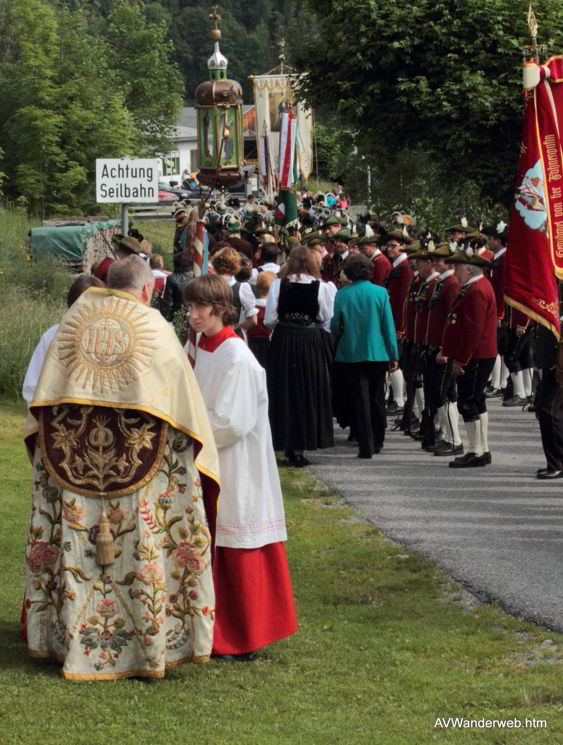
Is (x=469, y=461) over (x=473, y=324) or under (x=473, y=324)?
under

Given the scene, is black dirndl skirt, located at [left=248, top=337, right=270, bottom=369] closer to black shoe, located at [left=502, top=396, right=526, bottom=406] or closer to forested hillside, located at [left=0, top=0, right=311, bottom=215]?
black shoe, located at [left=502, top=396, right=526, bottom=406]

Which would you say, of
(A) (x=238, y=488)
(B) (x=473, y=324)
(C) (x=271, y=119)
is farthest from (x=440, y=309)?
(C) (x=271, y=119)

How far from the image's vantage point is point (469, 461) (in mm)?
12359

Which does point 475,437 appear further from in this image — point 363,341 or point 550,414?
point 363,341

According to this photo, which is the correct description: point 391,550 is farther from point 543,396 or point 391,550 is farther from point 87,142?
point 87,142

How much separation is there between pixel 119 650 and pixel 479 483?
5.89m

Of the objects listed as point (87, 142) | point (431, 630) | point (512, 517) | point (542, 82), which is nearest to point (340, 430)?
point (512, 517)

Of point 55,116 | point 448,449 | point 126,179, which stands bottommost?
point 448,449

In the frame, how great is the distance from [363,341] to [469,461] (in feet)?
4.84

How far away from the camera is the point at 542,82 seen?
942cm

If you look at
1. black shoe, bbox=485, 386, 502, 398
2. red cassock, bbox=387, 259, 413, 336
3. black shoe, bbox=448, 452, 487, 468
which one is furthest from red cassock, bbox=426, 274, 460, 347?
black shoe, bbox=485, 386, 502, 398

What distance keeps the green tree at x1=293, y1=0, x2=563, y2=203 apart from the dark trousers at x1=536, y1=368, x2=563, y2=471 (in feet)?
44.7

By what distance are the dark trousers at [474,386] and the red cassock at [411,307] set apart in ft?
5.72

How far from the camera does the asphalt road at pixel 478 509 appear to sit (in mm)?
8258
